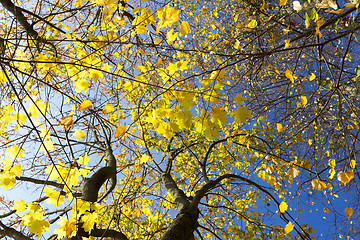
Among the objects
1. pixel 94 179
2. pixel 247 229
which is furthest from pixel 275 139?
pixel 94 179

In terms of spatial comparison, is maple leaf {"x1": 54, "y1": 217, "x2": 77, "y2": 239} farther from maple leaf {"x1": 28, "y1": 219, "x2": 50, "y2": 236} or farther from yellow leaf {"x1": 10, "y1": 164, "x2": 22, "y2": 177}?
yellow leaf {"x1": 10, "y1": 164, "x2": 22, "y2": 177}

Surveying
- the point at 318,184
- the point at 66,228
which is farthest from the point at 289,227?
the point at 66,228

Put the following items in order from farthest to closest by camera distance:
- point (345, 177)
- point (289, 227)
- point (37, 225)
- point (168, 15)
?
point (289, 227), point (345, 177), point (37, 225), point (168, 15)

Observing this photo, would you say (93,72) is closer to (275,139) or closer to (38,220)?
(38,220)

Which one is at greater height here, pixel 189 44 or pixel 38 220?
pixel 189 44

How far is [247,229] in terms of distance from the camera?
4.29 metres

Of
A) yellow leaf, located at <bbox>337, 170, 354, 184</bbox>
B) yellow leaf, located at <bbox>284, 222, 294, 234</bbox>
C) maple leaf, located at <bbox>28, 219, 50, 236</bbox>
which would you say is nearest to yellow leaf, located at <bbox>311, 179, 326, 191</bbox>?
yellow leaf, located at <bbox>337, 170, 354, 184</bbox>

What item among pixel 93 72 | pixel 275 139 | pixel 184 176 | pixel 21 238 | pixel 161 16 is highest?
pixel 275 139

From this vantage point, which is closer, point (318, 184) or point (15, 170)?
point (15, 170)

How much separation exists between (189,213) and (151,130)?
3.52m

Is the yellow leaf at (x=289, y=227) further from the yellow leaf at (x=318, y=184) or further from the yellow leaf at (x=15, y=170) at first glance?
the yellow leaf at (x=15, y=170)

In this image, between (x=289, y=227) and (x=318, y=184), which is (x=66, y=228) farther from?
(x=318, y=184)

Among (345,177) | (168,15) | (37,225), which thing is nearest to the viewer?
(168,15)

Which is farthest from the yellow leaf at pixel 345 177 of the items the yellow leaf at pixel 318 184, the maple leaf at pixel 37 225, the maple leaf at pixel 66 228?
the maple leaf at pixel 37 225
